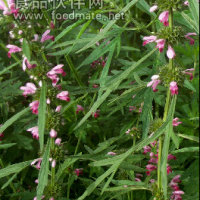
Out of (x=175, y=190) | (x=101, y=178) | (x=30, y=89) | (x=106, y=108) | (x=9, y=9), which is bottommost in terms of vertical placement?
(x=175, y=190)

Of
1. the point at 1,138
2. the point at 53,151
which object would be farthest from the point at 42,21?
the point at 53,151

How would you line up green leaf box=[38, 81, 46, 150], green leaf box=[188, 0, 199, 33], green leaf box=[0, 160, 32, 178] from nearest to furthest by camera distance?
1. green leaf box=[188, 0, 199, 33]
2. green leaf box=[38, 81, 46, 150]
3. green leaf box=[0, 160, 32, 178]

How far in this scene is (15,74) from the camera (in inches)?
107

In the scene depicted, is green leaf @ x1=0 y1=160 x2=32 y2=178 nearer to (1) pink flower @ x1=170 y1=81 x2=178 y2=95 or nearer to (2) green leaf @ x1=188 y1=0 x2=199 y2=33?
(1) pink flower @ x1=170 y1=81 x2=178 y2=95

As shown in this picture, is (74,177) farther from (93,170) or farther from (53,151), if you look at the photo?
(53,151)

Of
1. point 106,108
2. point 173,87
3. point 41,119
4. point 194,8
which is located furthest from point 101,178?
point 106,108

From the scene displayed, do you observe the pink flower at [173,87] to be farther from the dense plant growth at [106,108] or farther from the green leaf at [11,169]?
the green leaf at [11,169]

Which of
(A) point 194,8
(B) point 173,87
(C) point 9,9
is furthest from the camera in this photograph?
Answer: (C) point 9,9

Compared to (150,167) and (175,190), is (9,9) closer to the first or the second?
(150,167)

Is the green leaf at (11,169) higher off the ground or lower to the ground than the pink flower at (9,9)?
lower

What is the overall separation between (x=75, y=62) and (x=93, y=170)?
117 centimetres

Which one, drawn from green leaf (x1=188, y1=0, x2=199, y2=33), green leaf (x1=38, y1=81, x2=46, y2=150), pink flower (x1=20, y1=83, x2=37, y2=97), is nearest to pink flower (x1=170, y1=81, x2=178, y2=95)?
green leaf (x1=188, y1=0, x2=199, y2=33)

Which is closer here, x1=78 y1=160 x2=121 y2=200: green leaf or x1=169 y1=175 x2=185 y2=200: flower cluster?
x1=78 y1=160 x2=121 y2=200: green leaf

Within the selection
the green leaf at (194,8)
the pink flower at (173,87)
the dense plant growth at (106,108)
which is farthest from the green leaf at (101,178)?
the green leaf at (194,8)
